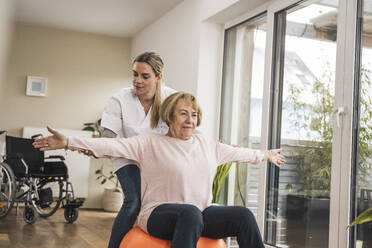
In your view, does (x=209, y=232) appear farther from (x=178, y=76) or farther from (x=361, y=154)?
(x=178, y=76)

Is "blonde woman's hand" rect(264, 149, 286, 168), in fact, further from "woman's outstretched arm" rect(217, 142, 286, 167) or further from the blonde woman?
the blonde woman

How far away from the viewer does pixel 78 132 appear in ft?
20.6

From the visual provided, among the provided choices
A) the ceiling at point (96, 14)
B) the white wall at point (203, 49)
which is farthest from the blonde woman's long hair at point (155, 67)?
the ceiling at point (96, 14)

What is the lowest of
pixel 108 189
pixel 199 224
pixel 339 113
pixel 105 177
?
pixel 108 189

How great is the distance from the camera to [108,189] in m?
6.16

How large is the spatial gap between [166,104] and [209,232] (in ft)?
1.87

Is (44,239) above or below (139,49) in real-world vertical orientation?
below

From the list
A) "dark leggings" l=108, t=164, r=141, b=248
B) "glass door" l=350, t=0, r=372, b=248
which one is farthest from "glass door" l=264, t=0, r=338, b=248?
"dark leggings" l=108, t=164, r=141, b=248

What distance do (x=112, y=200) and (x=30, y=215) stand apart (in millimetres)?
1536

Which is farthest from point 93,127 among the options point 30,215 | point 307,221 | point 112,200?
point 307,221

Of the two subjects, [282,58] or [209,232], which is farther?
[282,58]

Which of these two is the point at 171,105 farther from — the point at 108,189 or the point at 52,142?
the point at 108,189

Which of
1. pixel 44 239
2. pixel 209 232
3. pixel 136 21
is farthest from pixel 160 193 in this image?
pixel 136 21

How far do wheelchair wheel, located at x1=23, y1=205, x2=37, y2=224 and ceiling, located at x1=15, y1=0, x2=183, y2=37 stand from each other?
7.33ft
